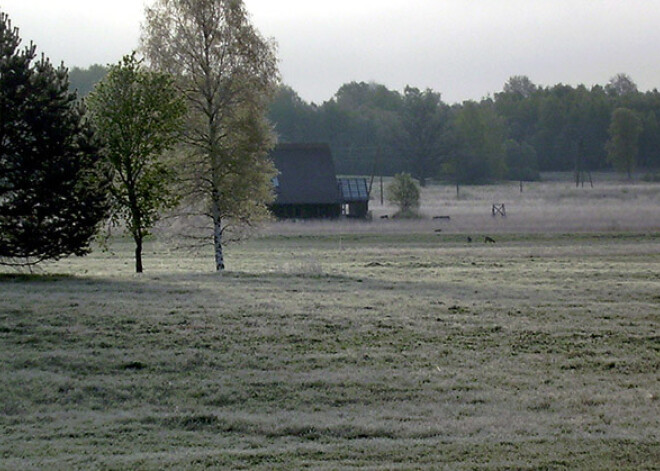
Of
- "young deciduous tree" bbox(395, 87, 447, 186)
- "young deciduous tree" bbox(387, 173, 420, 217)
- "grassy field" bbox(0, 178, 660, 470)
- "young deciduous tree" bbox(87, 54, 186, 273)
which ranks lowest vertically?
"grassy field" bbox(0, 178, 660, 470)

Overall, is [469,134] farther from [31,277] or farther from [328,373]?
[328,373]

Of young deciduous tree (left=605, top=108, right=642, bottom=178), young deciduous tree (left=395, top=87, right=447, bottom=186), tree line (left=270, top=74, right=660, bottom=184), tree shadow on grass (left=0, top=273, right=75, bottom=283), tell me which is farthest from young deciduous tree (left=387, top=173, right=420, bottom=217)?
young deciduous tree (left=605, top=108, right=642, bottom=178)

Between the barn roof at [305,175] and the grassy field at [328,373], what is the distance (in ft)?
152

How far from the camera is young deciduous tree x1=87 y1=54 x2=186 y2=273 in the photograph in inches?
1124

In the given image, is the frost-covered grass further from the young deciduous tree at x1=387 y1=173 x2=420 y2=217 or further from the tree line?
the tree line

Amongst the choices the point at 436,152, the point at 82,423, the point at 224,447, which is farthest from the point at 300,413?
the point at 436,152

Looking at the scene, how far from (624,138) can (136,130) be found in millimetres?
98606

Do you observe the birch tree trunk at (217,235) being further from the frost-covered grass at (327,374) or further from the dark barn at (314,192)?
the dark barn at (314,192)

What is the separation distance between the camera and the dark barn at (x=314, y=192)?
232 ft

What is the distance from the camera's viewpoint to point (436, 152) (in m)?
117

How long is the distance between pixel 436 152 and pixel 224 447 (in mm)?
109383

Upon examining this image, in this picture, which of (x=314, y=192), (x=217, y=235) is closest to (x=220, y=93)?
(x=217, y=235)

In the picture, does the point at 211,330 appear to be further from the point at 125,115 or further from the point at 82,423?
the point at 125,115

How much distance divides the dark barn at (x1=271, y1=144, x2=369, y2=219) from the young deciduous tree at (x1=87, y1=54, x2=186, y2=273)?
3953 cm
